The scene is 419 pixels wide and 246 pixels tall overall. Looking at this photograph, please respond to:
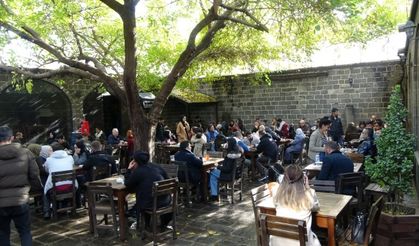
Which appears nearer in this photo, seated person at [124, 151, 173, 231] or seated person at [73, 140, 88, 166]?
seated person at [124, 151, 173, 231]

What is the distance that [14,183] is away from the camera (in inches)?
173

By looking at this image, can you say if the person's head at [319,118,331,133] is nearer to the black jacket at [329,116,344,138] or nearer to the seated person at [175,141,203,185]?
the seated person at [175,141,203,185]

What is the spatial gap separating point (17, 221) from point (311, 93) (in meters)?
13.3

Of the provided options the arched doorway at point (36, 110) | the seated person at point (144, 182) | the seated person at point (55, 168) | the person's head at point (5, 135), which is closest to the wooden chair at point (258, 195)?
the seated person at point (144, 182)

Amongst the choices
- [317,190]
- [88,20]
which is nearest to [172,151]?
[88,20]

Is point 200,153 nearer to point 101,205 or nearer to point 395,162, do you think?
point 101,205

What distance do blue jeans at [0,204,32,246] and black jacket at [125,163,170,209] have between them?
4.78 feet

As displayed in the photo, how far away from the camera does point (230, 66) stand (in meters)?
11.2

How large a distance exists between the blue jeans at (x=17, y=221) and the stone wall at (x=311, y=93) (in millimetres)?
12852

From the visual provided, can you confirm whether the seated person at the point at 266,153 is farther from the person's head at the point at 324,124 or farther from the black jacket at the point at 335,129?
the black jacket at the point at 335,129

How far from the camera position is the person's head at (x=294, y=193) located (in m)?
3.54

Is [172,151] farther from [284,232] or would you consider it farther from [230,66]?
[284,232]

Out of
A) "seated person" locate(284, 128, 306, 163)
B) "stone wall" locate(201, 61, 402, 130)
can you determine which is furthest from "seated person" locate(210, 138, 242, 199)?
"stone wall" locate(201, 61, 402, 130)

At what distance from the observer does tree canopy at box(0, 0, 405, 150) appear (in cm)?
696
